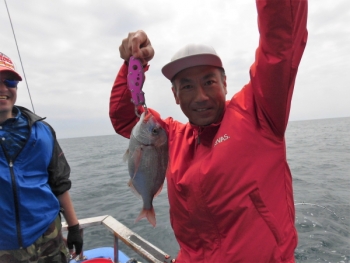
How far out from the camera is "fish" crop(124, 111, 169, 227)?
2.08 m

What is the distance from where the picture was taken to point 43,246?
2838 mm

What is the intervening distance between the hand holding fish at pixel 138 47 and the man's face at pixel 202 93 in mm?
298

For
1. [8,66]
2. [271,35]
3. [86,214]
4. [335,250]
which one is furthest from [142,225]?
[271,35]

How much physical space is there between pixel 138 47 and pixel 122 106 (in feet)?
1.99

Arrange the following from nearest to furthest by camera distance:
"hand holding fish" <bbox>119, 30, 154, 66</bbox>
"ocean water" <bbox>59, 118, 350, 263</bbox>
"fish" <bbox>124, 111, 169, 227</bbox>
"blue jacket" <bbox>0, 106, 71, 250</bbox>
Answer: "hand holding fish" <bbox>119, 30, 154, 66</bbox> → "fish" <bbox>124, 111, 169, 227</bbox> → "blue jacket" <bbox>0, 106, 71, 250</bbox> → "ocean water" <bbox>59, 118, 350, 263</bbox>

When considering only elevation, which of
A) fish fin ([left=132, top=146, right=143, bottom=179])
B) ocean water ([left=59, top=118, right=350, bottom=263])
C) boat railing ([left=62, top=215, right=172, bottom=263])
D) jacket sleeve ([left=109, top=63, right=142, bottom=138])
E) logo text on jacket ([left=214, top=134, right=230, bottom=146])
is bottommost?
ocean water ([left=59, top=118, right=350, bottom=263])

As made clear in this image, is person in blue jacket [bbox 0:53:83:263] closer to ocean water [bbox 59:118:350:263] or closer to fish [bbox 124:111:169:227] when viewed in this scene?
fish [bbox 124:111:169:227]

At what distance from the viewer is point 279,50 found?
1.46 m

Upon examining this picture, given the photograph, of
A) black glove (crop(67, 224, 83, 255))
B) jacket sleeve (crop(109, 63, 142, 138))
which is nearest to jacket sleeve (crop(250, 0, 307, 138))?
jacket sleeve (crop(109, 63, 142, 138))

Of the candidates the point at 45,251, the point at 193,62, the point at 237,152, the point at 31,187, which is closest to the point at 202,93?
the point at 193,62

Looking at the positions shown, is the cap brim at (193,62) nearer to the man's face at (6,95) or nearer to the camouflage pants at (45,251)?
the man's face at (6,95)

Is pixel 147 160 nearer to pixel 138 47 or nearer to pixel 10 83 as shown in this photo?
pixel 138 47

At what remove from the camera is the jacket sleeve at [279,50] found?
4.65 feet

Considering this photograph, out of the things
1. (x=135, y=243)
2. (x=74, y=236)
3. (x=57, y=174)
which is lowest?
(x=135, y=243)
